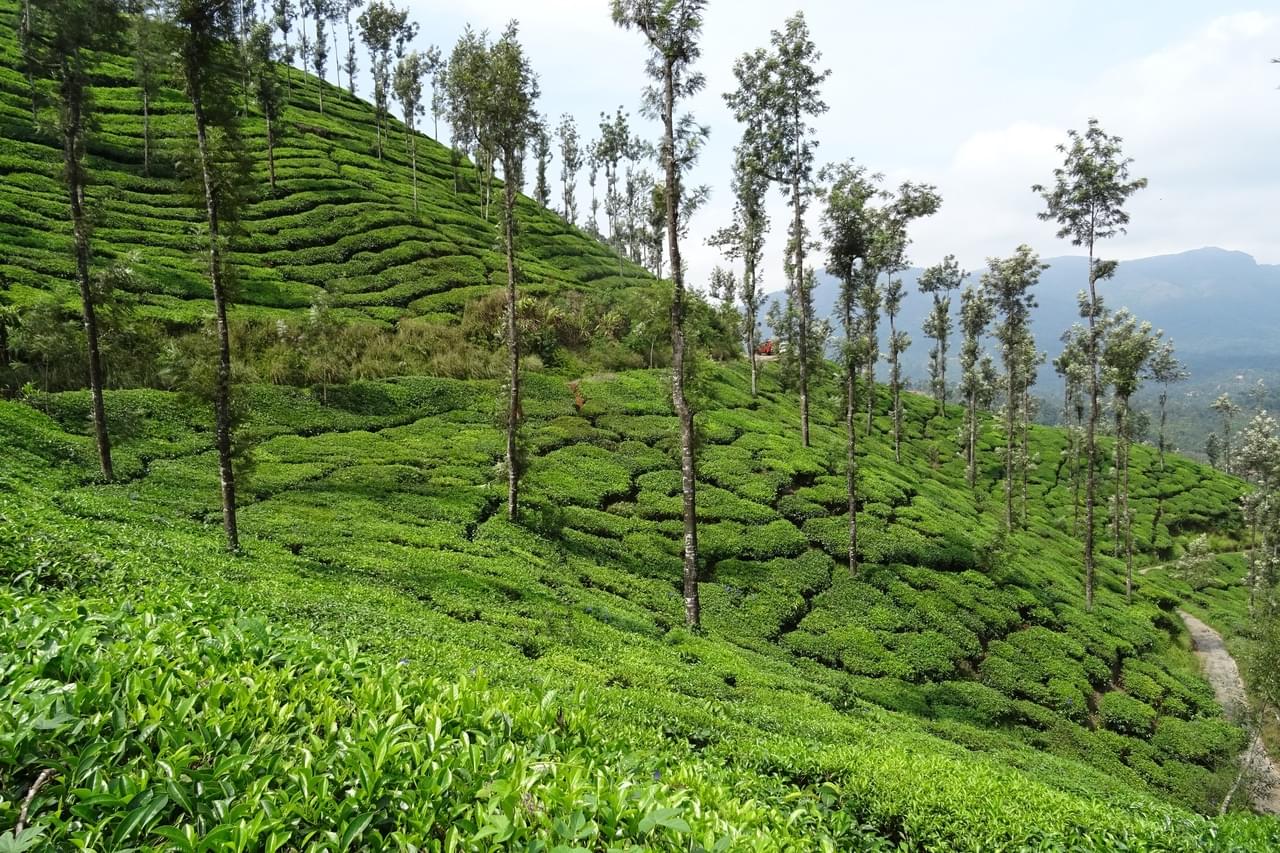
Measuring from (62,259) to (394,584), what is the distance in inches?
1516

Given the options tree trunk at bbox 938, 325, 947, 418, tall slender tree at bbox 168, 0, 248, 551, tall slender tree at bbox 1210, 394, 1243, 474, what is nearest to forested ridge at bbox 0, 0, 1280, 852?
tall slender tree at bbox 168, 0, 248, 551

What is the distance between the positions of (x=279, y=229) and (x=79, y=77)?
38.5m

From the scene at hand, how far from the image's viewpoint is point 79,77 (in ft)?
65.0

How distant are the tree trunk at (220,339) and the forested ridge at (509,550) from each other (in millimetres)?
Result: 164

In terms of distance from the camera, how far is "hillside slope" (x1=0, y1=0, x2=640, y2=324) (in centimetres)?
3909

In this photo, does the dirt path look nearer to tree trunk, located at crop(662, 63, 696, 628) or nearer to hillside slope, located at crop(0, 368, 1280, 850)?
hillside slope, located at crop(0, 368, 1280, 850)

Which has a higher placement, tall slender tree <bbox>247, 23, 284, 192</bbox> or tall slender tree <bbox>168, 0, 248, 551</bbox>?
tall slender tree <bbox>247, 23, 284, 192</bbox>

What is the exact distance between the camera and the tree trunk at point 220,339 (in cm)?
1623

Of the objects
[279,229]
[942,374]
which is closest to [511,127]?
[279,229]

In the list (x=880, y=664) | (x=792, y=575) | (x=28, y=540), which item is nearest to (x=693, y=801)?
(x=28, y=540)

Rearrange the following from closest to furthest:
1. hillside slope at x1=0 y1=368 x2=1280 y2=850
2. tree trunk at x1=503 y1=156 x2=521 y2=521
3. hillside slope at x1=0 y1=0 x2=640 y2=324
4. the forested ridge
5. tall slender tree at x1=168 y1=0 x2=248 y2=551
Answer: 1. the forested ridge
2. hillside slope at x1=0 y1=368 x2=1280 y2=850
3. tall slender tree at x1=168 y1=0 x2=248 y2=551
4. tree trunk at x1=503 y1=156 x2=521 y2=521
5. hillside slope at x1=0 y1=0 x2=640 y2=324

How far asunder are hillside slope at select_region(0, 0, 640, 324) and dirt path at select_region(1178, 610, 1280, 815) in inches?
1719

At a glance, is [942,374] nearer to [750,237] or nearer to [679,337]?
[750,237]


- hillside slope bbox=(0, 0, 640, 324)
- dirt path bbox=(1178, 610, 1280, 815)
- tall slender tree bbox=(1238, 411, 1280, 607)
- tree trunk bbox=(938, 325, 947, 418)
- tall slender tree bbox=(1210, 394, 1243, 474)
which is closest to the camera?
dirt path bbox=(1178, 610, 1280, 815)
